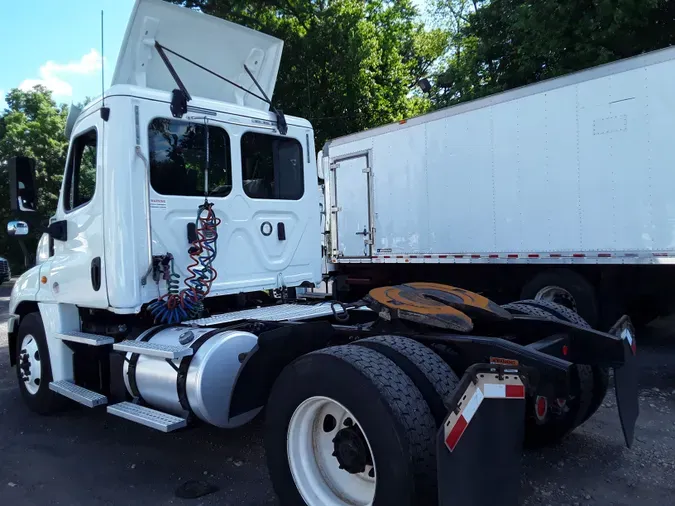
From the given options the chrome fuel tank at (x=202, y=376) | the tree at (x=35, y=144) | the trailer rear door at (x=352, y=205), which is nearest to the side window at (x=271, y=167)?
the chrome fuel tank at (x=202, y=376)

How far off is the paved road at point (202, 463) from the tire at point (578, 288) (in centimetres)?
211

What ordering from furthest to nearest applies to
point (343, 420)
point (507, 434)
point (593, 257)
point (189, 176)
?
1. point (593, 257)
2. point (189, 176)
3. point (343, 420)
4. point (507, 434)

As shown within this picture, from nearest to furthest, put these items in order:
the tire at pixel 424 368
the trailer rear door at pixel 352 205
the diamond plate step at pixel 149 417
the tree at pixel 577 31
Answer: the tire at pixel 424 368 → the diamond plate step at pixel 149 417 → the trailer rear door at pixel 352 205 → the tree at pixel 577 31

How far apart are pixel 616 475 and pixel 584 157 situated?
15.2 feet

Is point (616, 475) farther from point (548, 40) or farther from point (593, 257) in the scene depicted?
point (548, 40)

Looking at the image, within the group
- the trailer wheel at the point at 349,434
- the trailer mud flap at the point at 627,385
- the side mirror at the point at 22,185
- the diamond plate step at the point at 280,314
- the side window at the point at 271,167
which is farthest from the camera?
the side window at the point at 271,167

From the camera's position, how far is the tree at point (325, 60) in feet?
59.2

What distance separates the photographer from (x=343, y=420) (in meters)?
3.02

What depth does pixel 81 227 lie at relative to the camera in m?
4.66

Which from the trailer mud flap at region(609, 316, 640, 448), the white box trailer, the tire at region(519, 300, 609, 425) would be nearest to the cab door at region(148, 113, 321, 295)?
the tire at region(519, 300, 609, 425)

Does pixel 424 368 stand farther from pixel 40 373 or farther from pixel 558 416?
pixel 40 373

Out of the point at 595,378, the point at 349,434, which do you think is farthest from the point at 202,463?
the point at 595,378

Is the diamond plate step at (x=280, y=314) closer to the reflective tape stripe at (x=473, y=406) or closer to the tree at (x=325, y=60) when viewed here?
the reflective tape stripe at (x=473, y=406)

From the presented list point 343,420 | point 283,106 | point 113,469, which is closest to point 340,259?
point 113,469
